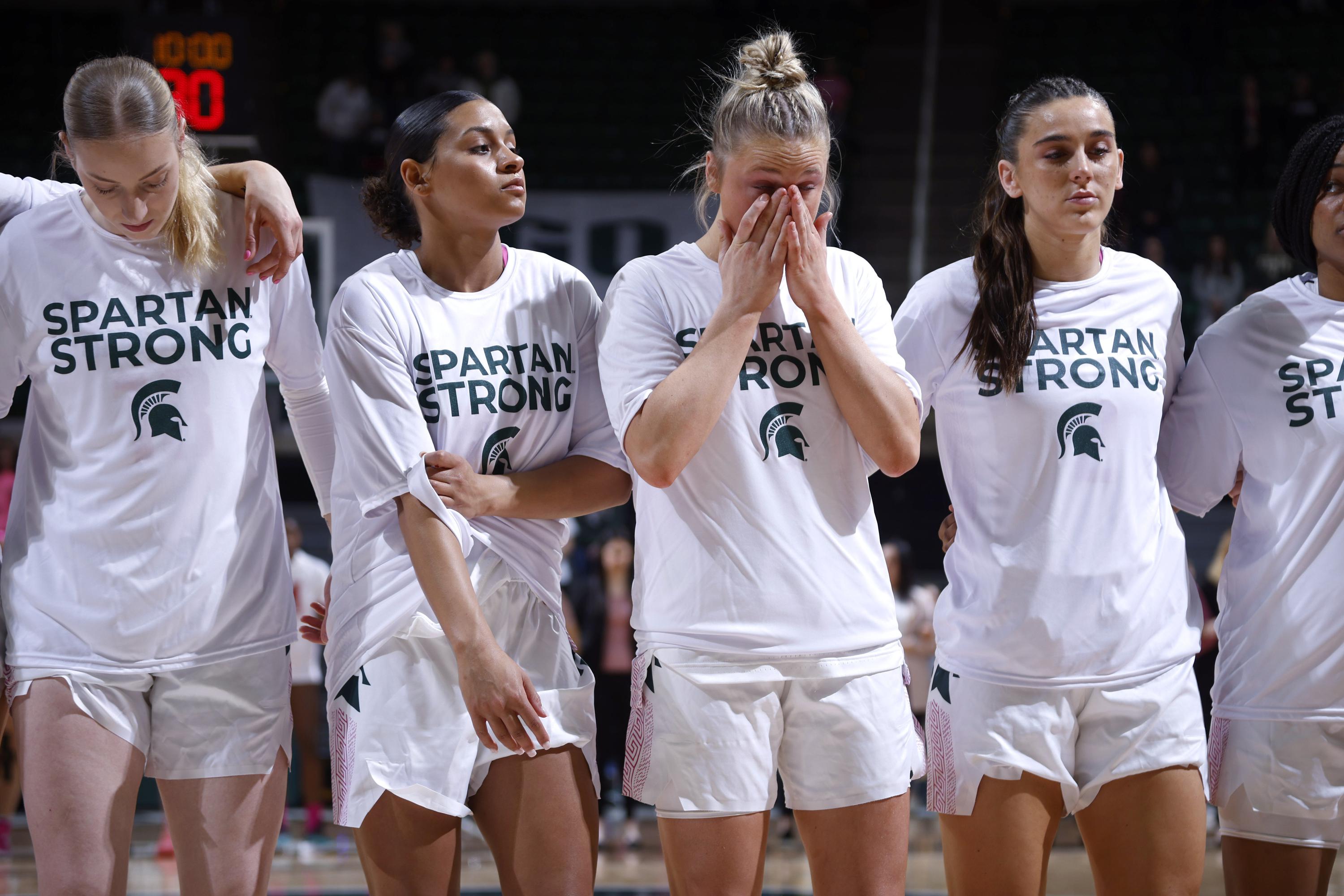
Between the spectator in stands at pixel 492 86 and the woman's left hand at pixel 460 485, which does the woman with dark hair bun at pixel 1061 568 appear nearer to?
the woman's left hand at pixel 460 485

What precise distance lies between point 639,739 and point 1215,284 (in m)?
8.59

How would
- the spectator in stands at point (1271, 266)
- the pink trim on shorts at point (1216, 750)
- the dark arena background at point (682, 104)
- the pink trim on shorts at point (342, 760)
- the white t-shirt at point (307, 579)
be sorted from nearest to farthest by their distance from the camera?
the pink trim on shorts at point (342, 760)
the pink trim on shorts at point (1216, 750)
the white t-shirt at point (307, 579)
the dark arena background at point (682, 104)
the spectator in stands at point (1271, 266)

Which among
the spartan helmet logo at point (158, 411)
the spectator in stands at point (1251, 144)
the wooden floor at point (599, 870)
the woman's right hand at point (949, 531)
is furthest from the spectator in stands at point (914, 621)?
the spectator in stands at point (1251, 144)

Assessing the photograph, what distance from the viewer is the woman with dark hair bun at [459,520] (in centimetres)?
226

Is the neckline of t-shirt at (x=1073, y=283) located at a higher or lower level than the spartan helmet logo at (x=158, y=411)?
higher

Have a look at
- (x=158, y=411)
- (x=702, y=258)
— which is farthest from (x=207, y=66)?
(x=702, y=258)

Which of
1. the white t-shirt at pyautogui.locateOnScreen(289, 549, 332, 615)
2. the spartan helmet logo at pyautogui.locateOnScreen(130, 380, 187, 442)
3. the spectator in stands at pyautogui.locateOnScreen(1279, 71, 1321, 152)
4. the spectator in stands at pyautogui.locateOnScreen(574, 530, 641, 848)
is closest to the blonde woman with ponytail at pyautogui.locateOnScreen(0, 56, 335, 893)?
the spartan helmet logo at pyautogui.locateOnScreen(130, 380, 187, 442)

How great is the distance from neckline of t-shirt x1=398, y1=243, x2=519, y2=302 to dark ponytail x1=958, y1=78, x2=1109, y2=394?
88cm

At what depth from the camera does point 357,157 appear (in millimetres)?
10039

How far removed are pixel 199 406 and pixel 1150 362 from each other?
1.76 m

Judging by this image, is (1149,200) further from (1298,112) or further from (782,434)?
(782,434)

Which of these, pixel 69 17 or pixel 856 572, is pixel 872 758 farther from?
pixel 69 17

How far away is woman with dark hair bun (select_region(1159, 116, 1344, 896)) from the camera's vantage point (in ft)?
8.23

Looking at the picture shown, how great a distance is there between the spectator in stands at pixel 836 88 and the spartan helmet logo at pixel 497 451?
728cm
